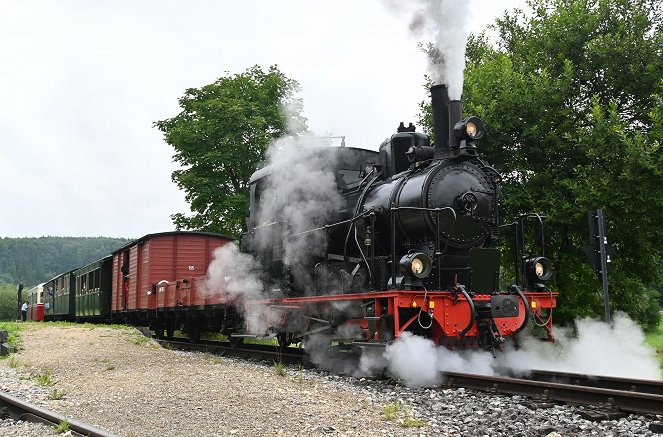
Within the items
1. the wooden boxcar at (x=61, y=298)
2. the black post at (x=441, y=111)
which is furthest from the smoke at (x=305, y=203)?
the wooden boxcar at (x=61, y=298)

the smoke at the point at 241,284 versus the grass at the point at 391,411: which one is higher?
the smoke at the point at 241,284

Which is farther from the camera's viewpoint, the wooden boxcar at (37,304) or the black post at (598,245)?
the wooden boxcar at (37,304)

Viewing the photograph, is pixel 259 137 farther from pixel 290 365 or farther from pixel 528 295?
pixel 528 295

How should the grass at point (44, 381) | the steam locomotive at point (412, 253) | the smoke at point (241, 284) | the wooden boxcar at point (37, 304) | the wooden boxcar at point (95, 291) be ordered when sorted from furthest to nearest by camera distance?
the wooden boxcar at point (37, 304)
the wooden boxcar at point (95, 291)
the smoke at point (241, 284)
the grass at point (44, 381)
the steam locomotive at point (412, 253)

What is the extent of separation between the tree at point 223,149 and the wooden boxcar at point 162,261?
394 cm

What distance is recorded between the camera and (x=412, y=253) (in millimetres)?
8531

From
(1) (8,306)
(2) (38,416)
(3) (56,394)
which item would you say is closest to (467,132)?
(3) (56,394)

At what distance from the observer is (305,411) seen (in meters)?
6.30

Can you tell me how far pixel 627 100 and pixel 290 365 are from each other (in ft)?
31.3

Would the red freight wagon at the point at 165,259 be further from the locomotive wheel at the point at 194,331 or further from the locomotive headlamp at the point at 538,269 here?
the locomotive headlamp at the point at 538,269

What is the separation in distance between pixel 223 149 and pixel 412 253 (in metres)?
17.5

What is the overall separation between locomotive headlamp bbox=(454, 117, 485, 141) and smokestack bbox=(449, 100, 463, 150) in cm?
8

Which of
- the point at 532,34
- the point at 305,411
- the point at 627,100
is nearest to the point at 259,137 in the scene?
the point at 532,34

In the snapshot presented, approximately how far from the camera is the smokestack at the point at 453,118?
9227 millimetres
